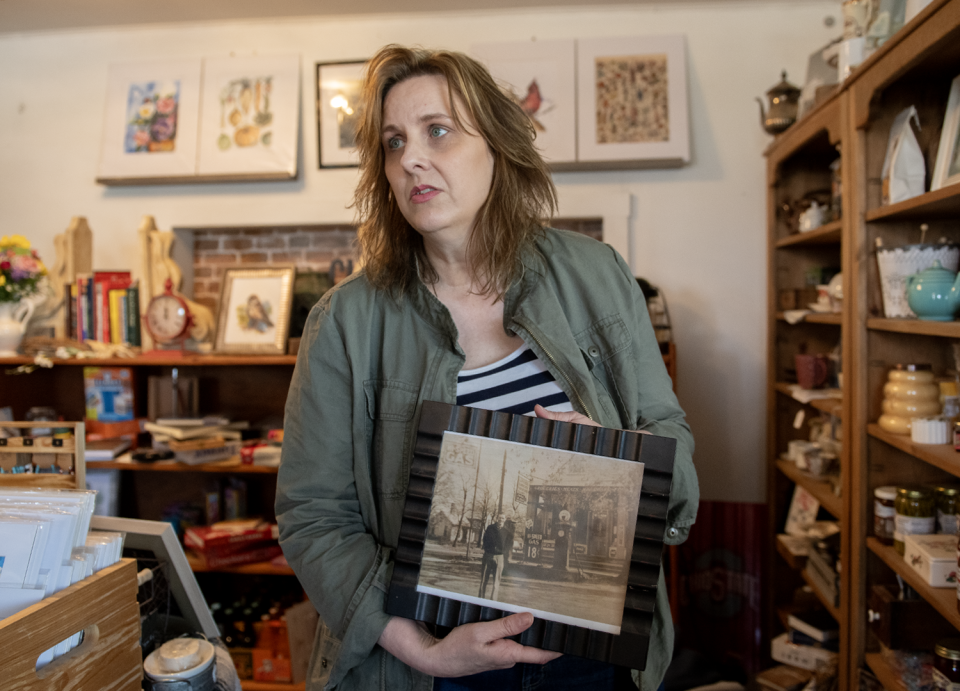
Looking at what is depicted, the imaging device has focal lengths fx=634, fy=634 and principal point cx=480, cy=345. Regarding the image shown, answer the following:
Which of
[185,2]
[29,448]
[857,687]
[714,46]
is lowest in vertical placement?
[857,687]

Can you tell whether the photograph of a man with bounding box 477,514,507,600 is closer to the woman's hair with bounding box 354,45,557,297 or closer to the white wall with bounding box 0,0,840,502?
the woman's hair with bounding box 354,45,557,297

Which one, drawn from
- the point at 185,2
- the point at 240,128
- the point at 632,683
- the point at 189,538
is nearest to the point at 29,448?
the point at 189,538

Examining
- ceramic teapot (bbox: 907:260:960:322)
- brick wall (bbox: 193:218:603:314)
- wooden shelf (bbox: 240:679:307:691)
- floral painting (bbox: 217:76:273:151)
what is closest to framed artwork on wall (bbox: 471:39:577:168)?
brick wall (bbox: 193:218:603:314)

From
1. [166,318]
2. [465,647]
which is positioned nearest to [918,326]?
[465,647]

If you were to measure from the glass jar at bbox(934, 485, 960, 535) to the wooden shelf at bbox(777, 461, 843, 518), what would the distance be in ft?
1.01

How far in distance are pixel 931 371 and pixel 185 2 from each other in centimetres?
323

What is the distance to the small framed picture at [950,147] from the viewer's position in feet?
5.14

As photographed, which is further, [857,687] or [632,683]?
[857,687]

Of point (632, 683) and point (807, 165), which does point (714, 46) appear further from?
point (632, 683)

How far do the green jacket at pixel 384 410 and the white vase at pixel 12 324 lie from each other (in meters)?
2.32

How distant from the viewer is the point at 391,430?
1.08 m

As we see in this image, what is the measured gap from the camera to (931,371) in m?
1.75

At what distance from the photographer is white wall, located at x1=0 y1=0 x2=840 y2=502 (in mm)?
2817

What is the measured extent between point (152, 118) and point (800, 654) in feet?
11.8
